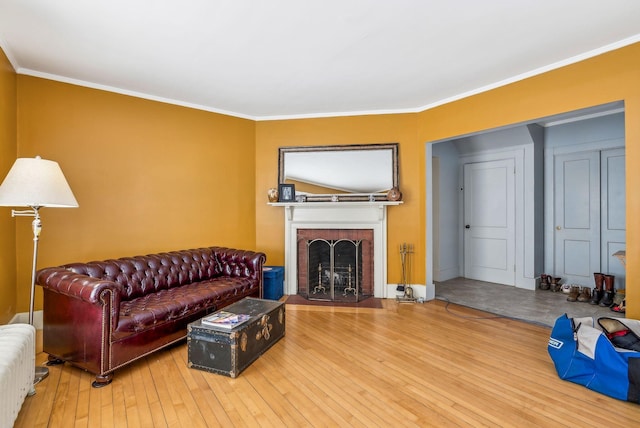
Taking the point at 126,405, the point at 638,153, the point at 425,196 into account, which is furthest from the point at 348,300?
the point at 638,153

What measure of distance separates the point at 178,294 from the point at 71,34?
A: 7.82 ft

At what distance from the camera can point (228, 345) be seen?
239 cm

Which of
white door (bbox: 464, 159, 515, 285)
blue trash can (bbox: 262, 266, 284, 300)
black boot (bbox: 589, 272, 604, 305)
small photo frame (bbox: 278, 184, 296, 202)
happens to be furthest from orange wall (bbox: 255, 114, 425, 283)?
black boot (bbox: 589, 272, 604, 305)

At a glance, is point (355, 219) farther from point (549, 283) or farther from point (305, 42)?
point (549, 283)

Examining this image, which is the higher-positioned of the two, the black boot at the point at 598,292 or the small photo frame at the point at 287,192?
the small photo frame at the point at 287,192

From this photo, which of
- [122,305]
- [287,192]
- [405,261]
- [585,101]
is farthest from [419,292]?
[122,305]

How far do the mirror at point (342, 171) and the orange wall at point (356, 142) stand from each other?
125mm

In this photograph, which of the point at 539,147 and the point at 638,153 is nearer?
the point at 638,153

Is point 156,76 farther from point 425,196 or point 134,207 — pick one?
point 425,196

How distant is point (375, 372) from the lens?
2457mm

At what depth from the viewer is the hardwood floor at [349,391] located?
1.92 meters

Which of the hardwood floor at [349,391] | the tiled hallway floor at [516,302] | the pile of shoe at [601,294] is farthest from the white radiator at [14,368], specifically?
the pile of shoe at [601,294]

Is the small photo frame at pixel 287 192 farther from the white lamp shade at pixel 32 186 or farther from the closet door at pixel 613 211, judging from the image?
the closet door at pixel 613 211

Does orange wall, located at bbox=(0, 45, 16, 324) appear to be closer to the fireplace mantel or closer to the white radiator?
the white radiator
